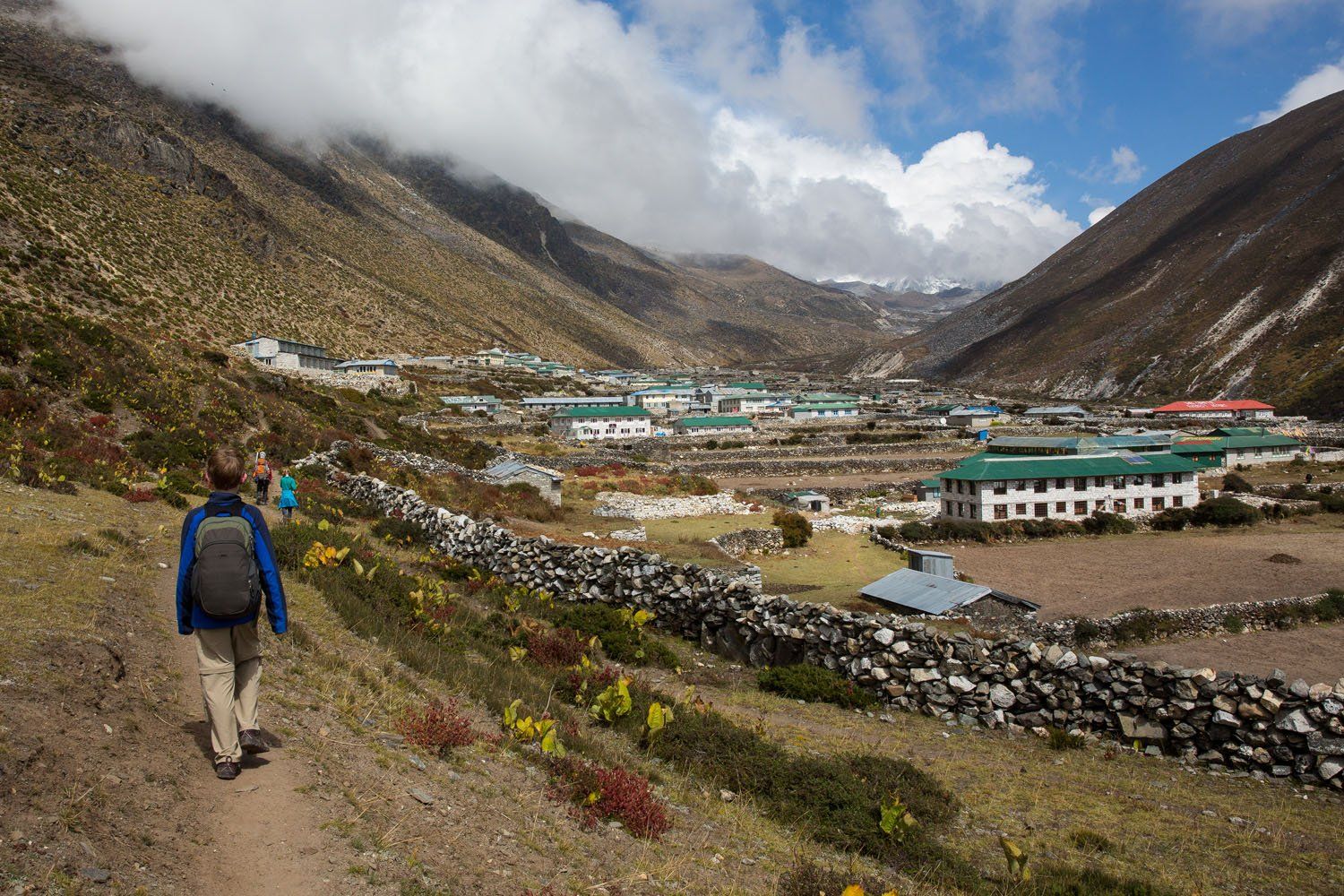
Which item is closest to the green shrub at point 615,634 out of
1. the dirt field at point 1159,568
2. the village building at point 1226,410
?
the dirt field at point 1159,568

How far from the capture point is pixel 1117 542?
3512 cm

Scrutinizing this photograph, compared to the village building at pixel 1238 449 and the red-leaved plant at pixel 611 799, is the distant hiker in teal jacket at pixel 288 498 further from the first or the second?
the village building at pixel 1238 449

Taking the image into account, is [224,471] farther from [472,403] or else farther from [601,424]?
[472,403]

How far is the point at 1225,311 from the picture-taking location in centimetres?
13512

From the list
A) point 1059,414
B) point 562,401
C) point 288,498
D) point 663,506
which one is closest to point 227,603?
point 288,498

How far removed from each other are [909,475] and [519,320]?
438 feet

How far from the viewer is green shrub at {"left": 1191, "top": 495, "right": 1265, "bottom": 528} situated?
123 feet

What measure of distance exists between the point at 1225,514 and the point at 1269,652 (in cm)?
2411

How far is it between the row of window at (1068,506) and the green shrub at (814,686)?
3128 cm

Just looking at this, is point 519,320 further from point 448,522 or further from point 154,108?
point 448,522

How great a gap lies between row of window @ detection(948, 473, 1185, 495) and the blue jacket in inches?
1524

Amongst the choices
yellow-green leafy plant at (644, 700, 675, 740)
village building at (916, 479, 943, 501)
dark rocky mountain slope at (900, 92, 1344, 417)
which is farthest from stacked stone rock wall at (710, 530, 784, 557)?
dark rocky mountain slope at (900, 92, 1344, 417)

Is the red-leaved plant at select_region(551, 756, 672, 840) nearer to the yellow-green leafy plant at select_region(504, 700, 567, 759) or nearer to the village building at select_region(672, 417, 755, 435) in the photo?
the yellow-green leafy plant at select_region(504, 700, 567, 759)

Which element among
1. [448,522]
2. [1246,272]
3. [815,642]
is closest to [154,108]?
[448,522]
